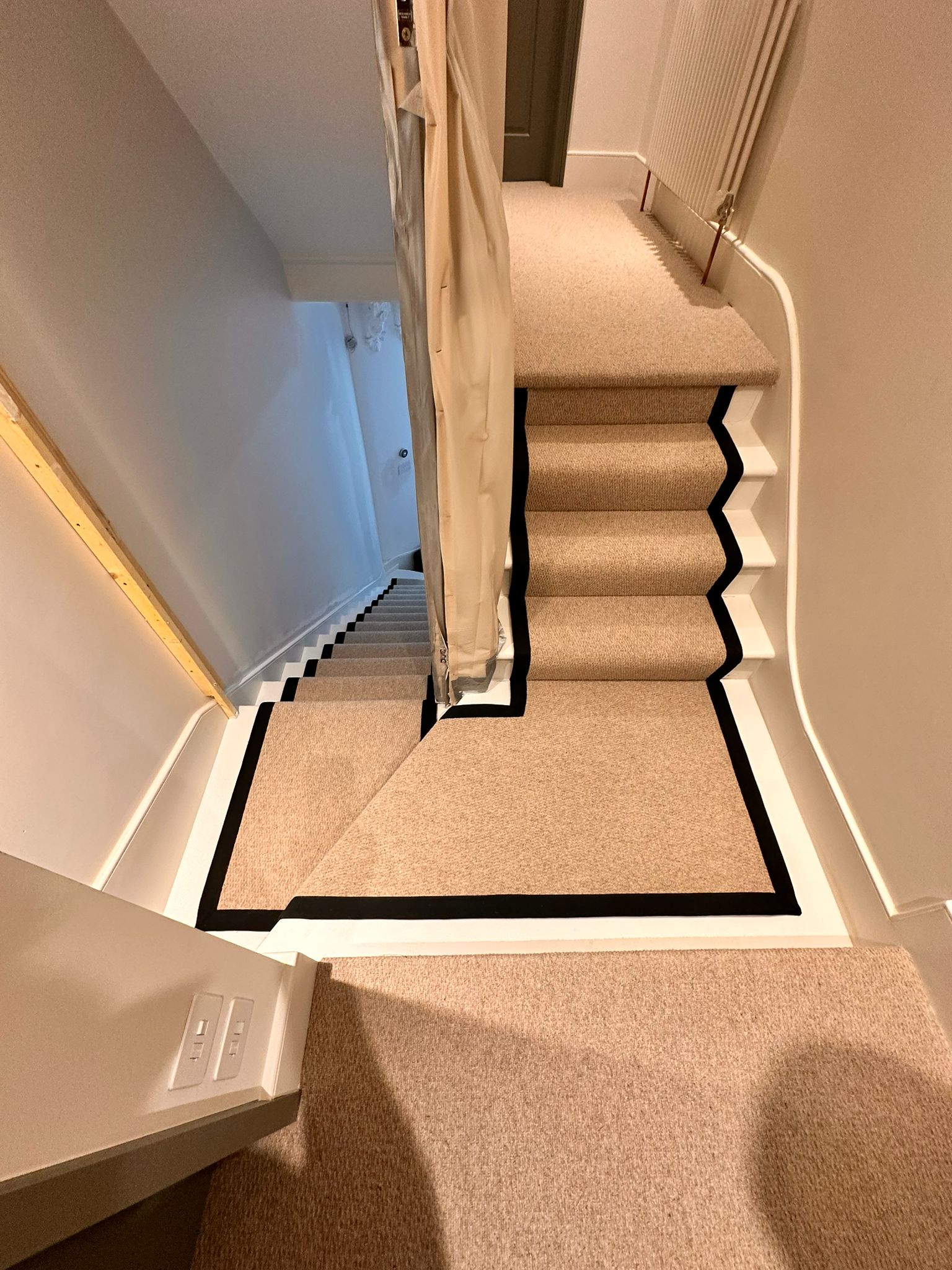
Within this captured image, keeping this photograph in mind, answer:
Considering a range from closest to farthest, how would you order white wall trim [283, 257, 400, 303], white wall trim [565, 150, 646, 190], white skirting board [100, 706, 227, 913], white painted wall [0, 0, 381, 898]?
white painted wall [0, 0, 381, 898] → white skirting board [100, 706, 227, 913] → white wall trim [283, 257, 400, 303] → white wall trim [565, 150, 646, 190]

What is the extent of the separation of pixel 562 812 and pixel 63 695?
3.82ft

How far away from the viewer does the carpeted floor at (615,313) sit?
1.76 meters

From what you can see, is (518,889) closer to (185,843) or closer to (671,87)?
(185,843)

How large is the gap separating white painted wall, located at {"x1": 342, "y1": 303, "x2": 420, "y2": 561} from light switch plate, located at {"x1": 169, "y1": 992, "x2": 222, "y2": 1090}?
3.48 meters

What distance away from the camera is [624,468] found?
70.1 inches

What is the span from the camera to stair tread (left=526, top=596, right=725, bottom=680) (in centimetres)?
173

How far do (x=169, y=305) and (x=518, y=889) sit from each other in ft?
6.03

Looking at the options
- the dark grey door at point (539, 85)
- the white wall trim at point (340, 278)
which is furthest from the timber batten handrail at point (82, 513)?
the dark grey door at point (539, 85)

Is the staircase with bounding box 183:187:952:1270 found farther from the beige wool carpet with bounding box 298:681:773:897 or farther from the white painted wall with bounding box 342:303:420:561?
the white painted wall with bounding box 342:303:420:561

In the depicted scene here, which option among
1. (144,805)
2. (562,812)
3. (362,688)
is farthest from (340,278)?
(562,812)

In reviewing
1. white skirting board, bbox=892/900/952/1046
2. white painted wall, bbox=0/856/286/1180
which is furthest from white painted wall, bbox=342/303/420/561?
white painted wall, bbox=0/856/286/1180

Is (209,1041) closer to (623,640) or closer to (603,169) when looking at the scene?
(623,640)

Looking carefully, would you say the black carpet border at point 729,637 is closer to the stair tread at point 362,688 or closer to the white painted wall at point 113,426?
the stair tread at point 362,688

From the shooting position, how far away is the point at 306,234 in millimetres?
2561
